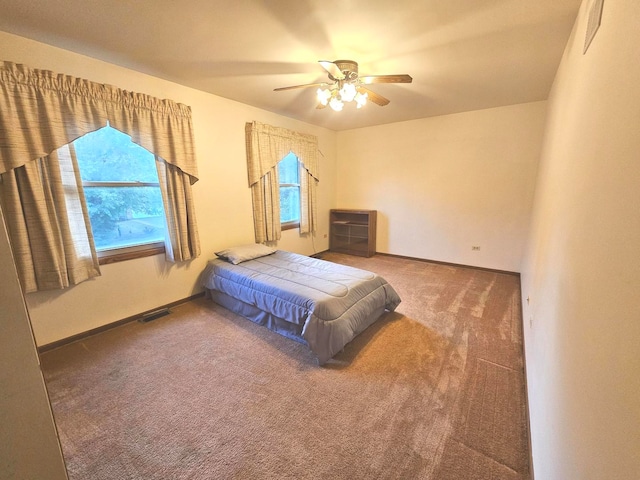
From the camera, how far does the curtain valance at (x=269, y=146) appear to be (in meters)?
3.58

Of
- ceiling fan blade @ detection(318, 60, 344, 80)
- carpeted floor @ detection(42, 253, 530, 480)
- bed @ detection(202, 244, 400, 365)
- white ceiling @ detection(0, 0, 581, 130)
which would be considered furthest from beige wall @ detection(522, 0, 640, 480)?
ceiling fan blade @ detection(318, 60, 344, 80)

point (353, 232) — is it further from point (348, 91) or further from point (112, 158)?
point (112, 158)

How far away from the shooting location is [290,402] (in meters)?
1.68

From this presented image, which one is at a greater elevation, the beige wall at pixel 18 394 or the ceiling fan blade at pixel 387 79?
the ceiling fan blade at pixel 387 79

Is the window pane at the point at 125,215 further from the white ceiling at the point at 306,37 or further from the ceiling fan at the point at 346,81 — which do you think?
the ceiling fan at the point at 346,81

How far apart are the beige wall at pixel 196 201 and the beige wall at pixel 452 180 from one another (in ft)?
5.27

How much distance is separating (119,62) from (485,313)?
435 centimetres

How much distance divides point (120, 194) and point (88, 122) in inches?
26.1

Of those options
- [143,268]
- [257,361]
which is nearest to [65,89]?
[143,268]

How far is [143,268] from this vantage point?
9.02 ft

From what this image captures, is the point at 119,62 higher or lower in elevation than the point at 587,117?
higher

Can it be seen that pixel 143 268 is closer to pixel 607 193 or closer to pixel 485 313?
pixel 607 193

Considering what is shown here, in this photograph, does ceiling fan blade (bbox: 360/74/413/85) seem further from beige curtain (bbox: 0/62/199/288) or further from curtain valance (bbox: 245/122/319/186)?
beige curtain (bbox: 0/62/199/288)

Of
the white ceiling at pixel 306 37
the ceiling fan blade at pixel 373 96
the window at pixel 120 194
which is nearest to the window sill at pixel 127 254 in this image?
the window at pixel 120 194
